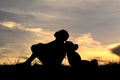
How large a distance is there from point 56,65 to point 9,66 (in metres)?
2.42

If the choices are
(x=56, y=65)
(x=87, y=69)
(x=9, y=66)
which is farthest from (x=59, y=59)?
(x=9, y=66)

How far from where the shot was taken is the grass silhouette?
13656mm

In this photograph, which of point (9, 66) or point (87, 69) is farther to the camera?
point (9, 66)

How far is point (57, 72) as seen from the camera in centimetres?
1436

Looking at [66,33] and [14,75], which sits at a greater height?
[66,33]

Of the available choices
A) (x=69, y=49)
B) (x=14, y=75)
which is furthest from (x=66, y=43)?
(x=14, y=75)

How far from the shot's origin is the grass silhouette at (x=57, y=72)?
44.8ft

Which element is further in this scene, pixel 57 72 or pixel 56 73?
pixel 57 72

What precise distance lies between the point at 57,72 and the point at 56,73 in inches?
5.2

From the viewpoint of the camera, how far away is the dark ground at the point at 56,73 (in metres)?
13.6

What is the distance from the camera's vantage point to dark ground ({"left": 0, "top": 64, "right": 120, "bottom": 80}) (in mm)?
13648

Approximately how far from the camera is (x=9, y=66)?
15.8 meters

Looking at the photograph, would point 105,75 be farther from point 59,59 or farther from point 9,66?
point 9,66

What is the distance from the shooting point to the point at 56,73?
14.2 meters
